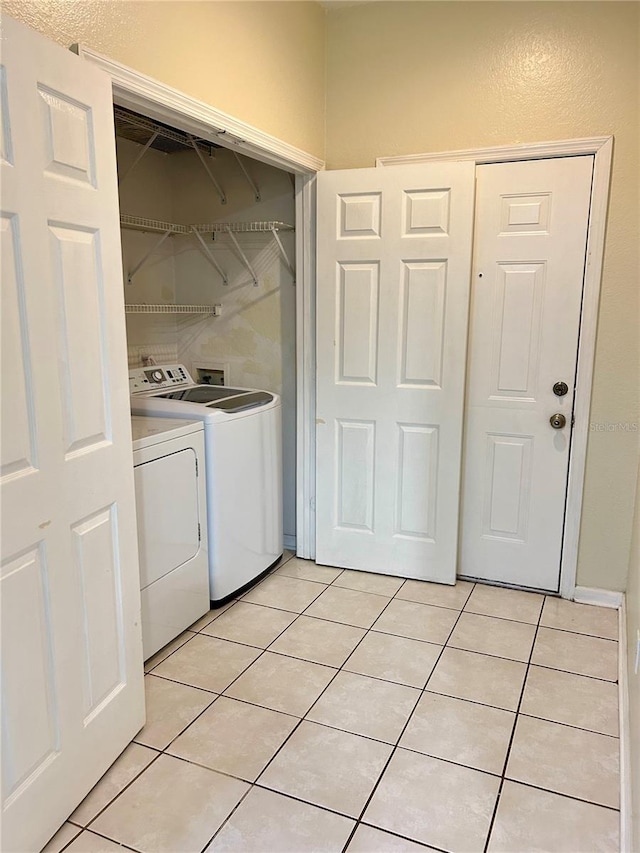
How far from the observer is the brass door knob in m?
2.76

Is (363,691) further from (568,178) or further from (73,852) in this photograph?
(568,178)

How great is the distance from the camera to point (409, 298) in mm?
2836

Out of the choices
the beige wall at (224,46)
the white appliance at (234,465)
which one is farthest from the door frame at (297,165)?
the white appliance at (234,465)

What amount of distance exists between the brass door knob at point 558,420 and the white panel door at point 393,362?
417mm

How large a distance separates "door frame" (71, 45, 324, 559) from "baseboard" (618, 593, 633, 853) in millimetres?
1546

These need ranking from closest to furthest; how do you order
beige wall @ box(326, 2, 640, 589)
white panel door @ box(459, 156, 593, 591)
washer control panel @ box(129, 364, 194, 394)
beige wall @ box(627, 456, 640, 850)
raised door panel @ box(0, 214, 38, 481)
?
raised door panel @ box(0, 214, 38, 481), beige wall @ box(627, 456, 640, 850), beige wall @ box(326, 2, 640, 589), white panel door @ box(459, 156, 593, 591), washer control panel @ box(129, 364, 194, 394)

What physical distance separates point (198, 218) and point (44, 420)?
2.25 m

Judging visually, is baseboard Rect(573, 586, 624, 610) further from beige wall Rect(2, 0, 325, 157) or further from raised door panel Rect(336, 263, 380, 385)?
beige wall Rect(2, 0, 325, 157)

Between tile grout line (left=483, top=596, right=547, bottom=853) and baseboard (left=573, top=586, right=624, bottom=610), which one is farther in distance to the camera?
baseboard (left=573, top=586, right=624, bottom=610)

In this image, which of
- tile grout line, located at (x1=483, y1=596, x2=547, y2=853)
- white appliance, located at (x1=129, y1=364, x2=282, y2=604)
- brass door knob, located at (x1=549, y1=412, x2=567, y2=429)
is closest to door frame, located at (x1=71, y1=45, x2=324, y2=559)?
white appliance, located at (x1=129, y1=364, x2=282, y2=604)

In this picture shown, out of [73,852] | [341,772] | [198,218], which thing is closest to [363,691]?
[341,772]

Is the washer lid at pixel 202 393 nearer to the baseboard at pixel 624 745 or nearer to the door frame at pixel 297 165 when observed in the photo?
the door frame at pixel 297 165

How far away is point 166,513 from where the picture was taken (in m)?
2.39

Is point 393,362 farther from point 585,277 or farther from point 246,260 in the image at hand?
point 246,260
